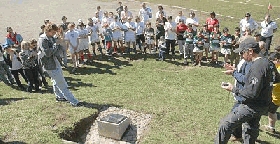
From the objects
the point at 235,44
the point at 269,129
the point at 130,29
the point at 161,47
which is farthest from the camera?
the point at 130,29

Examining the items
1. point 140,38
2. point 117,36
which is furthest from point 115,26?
point 140,38

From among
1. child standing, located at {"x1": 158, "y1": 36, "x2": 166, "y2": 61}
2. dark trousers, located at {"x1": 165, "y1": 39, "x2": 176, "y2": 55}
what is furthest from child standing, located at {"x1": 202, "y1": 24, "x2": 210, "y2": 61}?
child standing, located at {"x1": 158, "y1": 36, "x2": 166, "y2": 61}

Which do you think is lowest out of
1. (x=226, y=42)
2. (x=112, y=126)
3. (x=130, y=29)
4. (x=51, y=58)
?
(x=112, y=126)

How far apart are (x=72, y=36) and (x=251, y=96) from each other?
9.97 m

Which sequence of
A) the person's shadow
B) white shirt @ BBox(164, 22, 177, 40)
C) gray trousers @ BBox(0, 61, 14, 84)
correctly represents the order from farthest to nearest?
white shirt @ BBox(164, 22, 177, 40)
gray trousers @ BBox(0, 61, 14, 84)
the person's shadow

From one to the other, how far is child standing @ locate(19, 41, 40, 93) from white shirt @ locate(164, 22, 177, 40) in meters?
6.65

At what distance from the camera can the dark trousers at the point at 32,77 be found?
12.4 metres

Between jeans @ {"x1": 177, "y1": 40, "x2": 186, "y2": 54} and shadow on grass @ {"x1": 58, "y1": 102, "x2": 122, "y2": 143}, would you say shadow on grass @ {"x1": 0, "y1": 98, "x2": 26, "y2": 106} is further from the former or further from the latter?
jeans @ {"x1": 177, "y1": 40, "x2": 186, "y2": 54}

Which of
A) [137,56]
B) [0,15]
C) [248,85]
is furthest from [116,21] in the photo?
[0,15]

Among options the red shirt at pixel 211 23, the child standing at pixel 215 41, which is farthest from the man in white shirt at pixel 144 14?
the child standing at pixel 215 41

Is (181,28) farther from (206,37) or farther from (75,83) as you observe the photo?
(75,83)

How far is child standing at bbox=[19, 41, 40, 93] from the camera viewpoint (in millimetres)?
12198

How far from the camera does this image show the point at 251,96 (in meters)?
6.83

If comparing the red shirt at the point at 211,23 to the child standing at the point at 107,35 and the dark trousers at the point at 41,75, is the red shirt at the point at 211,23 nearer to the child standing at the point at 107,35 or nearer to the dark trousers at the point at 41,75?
the child standing at the point at 107,35
